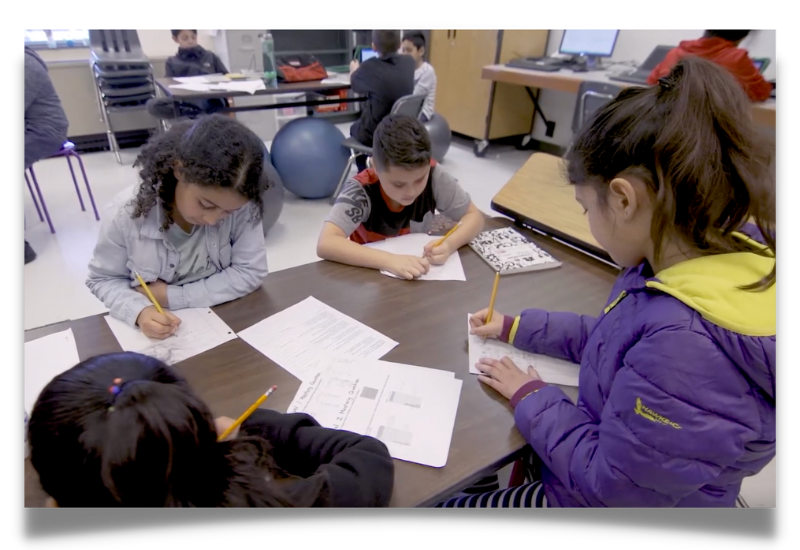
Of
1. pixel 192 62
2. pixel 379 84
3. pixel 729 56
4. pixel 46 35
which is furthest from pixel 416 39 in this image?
pixel 46 35

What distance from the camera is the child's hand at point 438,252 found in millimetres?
1222

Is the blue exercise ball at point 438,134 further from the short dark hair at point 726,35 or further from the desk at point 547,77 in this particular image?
the short dark hair at point 726,35

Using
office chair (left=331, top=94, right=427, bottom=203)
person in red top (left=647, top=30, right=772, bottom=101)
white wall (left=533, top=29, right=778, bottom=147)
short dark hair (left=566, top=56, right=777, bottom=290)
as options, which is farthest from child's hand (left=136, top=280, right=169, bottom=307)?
white wall (left=533, top=29, right=778, bottom=147)

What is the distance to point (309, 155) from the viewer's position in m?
2.98

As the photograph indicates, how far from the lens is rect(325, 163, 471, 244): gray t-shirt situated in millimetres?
1432

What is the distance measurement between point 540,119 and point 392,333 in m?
4.04

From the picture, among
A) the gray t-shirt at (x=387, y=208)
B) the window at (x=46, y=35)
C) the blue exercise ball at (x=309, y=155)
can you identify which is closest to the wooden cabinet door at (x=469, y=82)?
the blue exercise ball at (x=309, y=155)

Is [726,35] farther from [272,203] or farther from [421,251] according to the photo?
[272,203]

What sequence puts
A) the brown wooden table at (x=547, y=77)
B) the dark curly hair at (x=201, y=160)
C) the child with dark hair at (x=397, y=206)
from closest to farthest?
the dark curly hair at (x=201, y=160)
the child with dark hair at (x=397, y=206)
the brown wooden table at (x=547, y=77)

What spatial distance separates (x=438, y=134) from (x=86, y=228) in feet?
8.24

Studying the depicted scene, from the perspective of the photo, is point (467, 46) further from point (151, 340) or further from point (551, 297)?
point (151, 340)

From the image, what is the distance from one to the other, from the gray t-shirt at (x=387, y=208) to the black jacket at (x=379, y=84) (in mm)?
1605

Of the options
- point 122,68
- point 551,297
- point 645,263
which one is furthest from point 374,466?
point 122,68

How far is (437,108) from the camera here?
4.72 m
